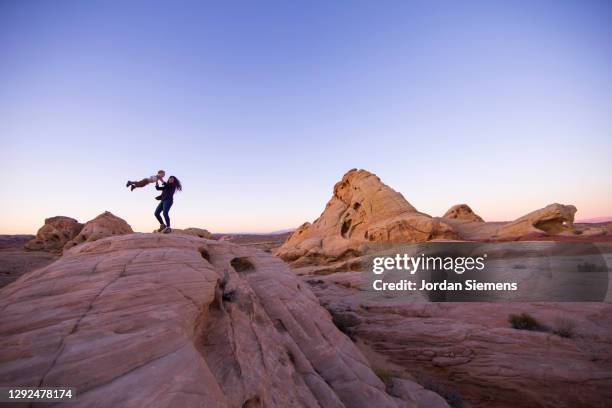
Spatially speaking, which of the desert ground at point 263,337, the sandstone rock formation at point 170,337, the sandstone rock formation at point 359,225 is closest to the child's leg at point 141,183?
the desert ground at point 263,337

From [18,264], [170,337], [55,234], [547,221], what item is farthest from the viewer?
[55,234]

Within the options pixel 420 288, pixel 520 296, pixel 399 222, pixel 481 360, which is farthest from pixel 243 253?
pixel 399 222

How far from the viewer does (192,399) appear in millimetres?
3477

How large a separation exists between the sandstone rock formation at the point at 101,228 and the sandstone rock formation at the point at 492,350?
25033mm

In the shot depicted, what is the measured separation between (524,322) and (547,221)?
1776 centimetres

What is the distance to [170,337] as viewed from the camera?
14.0 ft

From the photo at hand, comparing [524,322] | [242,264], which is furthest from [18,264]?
[524,322]

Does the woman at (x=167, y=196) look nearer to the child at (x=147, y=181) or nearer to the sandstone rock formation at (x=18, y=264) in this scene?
the child at (x=147, y=181)

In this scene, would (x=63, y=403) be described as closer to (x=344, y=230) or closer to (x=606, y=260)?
(x=606, y=260)

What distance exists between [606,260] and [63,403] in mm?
22138

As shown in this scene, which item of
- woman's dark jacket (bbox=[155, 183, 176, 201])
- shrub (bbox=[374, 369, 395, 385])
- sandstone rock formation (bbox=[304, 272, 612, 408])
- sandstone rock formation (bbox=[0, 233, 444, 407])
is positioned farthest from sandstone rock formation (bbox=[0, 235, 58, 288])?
sandstone rock formation (bbox=[304, 272, 612, 408])

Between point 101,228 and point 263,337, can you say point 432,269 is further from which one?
point 101,228

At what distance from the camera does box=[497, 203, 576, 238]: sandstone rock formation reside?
22781 mm

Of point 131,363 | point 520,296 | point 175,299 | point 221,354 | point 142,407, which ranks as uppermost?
point 175,299
